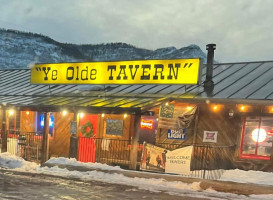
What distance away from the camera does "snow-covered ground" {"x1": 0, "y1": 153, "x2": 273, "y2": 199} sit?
987 cm

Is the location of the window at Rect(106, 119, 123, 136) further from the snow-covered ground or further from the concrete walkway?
the concrete walkway

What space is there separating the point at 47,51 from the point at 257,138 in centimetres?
11950

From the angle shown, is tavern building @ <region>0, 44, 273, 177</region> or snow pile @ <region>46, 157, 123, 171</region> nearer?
snow pile @ <region>46, 157, 123, 171</region>

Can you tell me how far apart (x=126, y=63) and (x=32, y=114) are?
7.98m

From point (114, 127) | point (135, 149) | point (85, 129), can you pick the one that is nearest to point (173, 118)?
point (135, 149)

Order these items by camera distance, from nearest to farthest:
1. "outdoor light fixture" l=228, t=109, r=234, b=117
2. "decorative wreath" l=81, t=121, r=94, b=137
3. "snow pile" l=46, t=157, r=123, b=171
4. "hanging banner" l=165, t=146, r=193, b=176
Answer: "hanging banner" l=165, t=146, r=193, b=176
"snow pile" l=46, t=157, r=123, b=171
"outdoor light fixture" l=228, t=109, r=234, b=117
"decorative wreath" l=81, t=121, r=94, b=137

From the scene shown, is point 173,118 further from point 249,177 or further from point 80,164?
point 80,164

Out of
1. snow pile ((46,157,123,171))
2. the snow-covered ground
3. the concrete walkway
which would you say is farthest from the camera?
snow pile ((46,157,123,171))

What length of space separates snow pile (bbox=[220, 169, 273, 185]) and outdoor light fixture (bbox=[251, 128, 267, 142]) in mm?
2110

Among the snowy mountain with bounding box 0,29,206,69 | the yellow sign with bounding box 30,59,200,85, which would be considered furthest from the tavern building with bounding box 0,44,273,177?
the snowy mountain with bounding box 0,29,206,69

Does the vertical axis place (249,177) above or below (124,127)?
below

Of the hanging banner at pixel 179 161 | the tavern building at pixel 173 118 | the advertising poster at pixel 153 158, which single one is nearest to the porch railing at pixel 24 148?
the tavern building at pixel 173 118

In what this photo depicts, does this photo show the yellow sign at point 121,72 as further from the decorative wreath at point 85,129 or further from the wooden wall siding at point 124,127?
the decorative wreath at point 85,129

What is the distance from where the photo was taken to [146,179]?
11.4 metres
